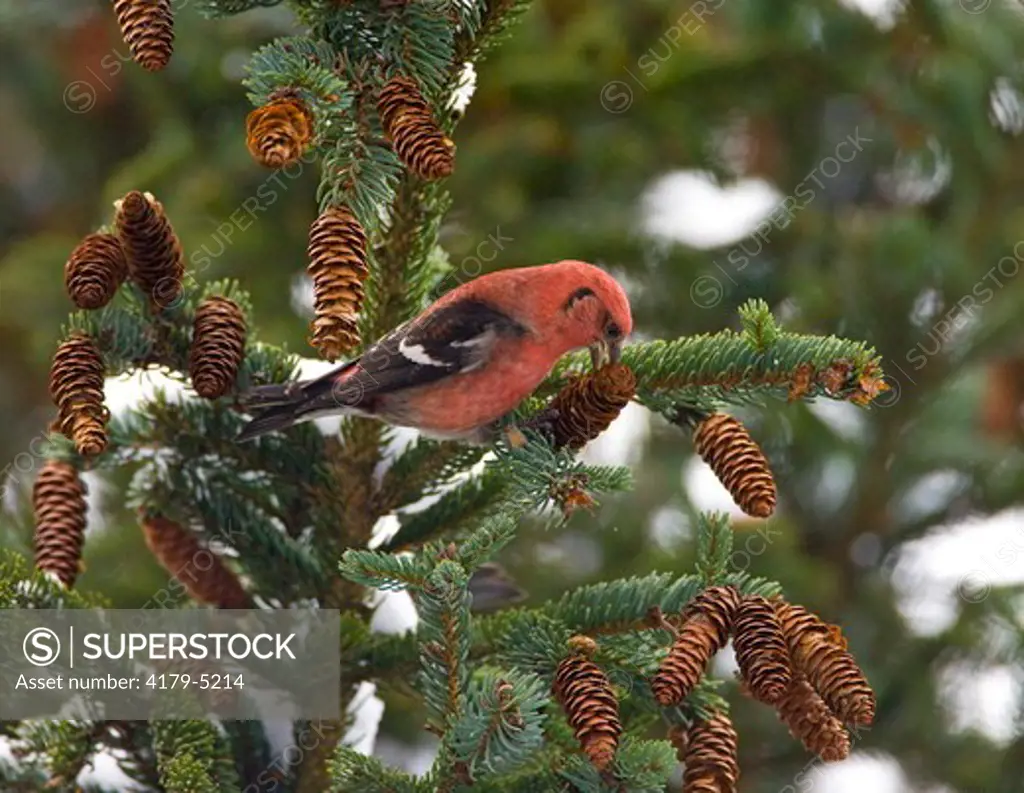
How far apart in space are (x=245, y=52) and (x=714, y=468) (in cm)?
302

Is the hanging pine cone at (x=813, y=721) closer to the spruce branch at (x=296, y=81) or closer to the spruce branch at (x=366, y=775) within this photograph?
the spruce branch at (x=366, y=775)

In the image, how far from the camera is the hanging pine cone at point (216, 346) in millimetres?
2076

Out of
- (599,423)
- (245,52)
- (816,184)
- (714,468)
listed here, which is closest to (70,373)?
(599,423)

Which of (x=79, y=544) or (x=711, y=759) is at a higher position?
(x=79, y=544)

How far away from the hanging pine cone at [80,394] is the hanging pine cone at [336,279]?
0.34 meters

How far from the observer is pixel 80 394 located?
195cm

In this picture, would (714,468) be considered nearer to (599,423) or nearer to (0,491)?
(599,423)

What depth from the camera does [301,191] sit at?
4.35 m

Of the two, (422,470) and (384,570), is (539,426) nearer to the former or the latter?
(422,470)

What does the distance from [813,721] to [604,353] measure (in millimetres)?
605

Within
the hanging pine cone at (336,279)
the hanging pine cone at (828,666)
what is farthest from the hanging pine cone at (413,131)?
the hanging pine cone at (828,666)

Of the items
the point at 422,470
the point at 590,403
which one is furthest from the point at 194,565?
the point at 590,403

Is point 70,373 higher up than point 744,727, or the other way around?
point 744,727

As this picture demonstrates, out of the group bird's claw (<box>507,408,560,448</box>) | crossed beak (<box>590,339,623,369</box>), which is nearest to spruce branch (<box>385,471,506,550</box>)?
bird's claw (<box>507,408,560,448</box>)
